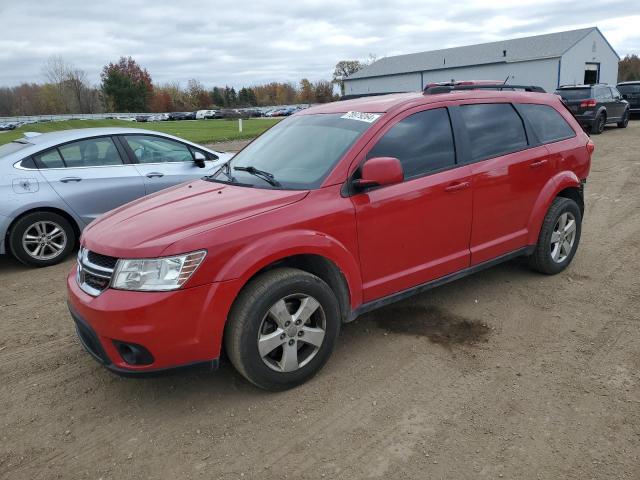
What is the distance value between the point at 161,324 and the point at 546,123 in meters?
4.03

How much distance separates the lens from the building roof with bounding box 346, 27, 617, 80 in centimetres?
4441

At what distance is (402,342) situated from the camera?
3945mm

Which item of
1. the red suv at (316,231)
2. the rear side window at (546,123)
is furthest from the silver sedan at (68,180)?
the rear side window at (546,123)

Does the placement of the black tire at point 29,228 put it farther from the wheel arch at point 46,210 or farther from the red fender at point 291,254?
the red fender at point 291,254

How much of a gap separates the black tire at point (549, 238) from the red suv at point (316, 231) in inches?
0.8

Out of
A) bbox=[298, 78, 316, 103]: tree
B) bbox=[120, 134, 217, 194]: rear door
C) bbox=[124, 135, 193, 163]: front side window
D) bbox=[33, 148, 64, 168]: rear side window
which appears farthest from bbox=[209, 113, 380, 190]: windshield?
bbox=[298, 78, 316, 103]: tree

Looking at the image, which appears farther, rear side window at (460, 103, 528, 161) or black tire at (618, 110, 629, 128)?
black tire at (618, 110, 629, 128)

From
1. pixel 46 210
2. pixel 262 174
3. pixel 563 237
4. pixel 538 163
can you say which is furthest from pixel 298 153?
pixel 46 210

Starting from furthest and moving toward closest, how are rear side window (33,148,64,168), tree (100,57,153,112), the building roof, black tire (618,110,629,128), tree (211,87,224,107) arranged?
tree (211,87,224,107) < tree (100,57,153,112) < the building roof < black tire (618,110,629,128) < rear side window (33,148,64,168)

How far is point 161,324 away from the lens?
2.88m

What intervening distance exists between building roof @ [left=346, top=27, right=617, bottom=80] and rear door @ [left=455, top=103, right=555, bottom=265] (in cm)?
4420

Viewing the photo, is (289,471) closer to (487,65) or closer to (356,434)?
(356,434)

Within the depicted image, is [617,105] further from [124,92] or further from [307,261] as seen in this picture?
[124,92]

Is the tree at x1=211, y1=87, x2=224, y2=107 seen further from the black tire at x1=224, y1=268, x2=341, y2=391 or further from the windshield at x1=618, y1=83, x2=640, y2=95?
the black tire at x1=224, y1=268, x2=341, y2=391
